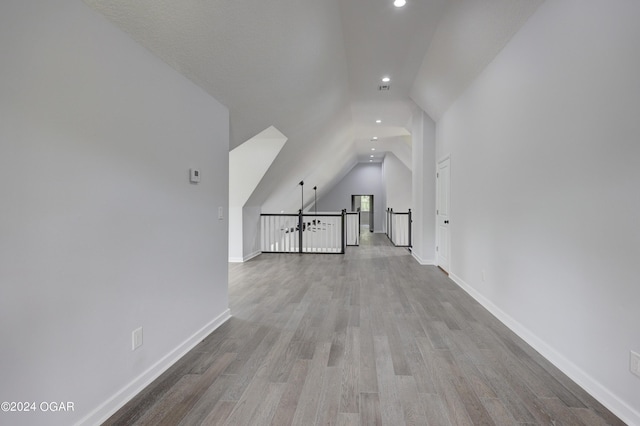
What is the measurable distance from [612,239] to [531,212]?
926 mm

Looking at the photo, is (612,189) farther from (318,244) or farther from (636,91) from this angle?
(318,244)

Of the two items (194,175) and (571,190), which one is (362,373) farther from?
(194,175)

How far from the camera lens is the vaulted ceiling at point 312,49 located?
7.49 ft

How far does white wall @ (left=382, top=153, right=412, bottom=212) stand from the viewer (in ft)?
43.1

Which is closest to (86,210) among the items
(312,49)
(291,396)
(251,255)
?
(291,396)

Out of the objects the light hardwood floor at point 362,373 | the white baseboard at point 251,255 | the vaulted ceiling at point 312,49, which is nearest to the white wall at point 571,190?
the light hardwood floor at point 362,373

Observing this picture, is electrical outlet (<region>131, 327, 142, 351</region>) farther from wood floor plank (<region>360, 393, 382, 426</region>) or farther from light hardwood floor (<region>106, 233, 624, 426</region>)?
wood floor plank (<region>360, 393, 382, 426</region>)

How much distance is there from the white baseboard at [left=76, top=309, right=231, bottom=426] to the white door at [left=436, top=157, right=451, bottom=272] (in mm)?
4107

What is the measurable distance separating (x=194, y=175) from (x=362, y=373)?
6.66 ft

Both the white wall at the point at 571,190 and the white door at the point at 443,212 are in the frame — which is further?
the white door at the point at 443,212

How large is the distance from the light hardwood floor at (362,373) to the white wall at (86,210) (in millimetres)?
377

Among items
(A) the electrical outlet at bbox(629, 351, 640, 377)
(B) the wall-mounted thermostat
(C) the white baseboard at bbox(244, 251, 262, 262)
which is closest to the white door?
(A) the electrical outlet at bbox(629, 351, 640, 377)

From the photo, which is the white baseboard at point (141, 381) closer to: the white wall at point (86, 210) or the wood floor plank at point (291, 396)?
the white wall at point (86, 210)

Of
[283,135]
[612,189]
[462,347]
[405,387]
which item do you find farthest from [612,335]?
[283,135]
